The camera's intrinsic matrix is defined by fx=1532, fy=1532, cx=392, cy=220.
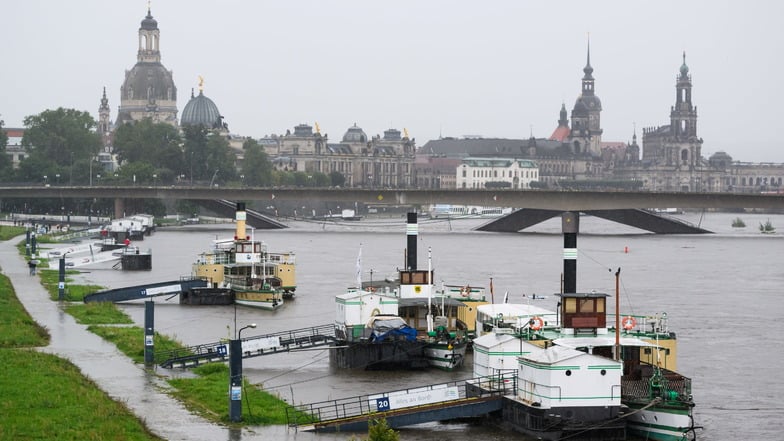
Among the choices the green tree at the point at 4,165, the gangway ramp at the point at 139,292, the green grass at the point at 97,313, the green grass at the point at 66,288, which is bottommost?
the green grass at the point at 97,313

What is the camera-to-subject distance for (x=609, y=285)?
79188mm

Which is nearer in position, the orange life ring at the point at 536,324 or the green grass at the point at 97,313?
the orange life ring at the point at 536,324

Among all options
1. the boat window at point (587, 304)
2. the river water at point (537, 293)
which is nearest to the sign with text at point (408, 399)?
the river water at point (537, 293)

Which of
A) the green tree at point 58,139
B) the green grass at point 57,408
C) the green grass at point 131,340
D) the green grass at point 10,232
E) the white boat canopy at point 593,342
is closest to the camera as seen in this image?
the green grass at point 57,408

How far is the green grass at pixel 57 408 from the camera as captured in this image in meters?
33.8

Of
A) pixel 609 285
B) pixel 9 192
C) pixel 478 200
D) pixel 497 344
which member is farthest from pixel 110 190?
pixel 497 344

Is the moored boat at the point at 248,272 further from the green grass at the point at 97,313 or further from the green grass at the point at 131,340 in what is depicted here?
the green grass at the point at 131,340

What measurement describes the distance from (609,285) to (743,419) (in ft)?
131

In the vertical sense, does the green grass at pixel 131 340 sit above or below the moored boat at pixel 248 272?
below

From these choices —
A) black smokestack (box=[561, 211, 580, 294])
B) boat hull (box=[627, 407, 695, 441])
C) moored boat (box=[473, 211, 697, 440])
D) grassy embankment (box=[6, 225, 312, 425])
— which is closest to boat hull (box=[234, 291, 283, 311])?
grassy embankment (box=[6, 225, 312, 425])

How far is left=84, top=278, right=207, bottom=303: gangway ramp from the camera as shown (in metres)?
64.1

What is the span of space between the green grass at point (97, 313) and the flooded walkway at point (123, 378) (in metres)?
0.50

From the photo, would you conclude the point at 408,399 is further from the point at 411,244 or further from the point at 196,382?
the point at 411,244

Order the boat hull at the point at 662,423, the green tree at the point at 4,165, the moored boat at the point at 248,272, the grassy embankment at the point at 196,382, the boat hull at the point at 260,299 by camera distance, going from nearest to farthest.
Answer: the boat hull at the point at 662,423 → the grassy embankment at the point at 196,382 → the boat hull at the point at 260,299 → the moored boat at the point at 248,272 → the green tree at the point at 4,165
